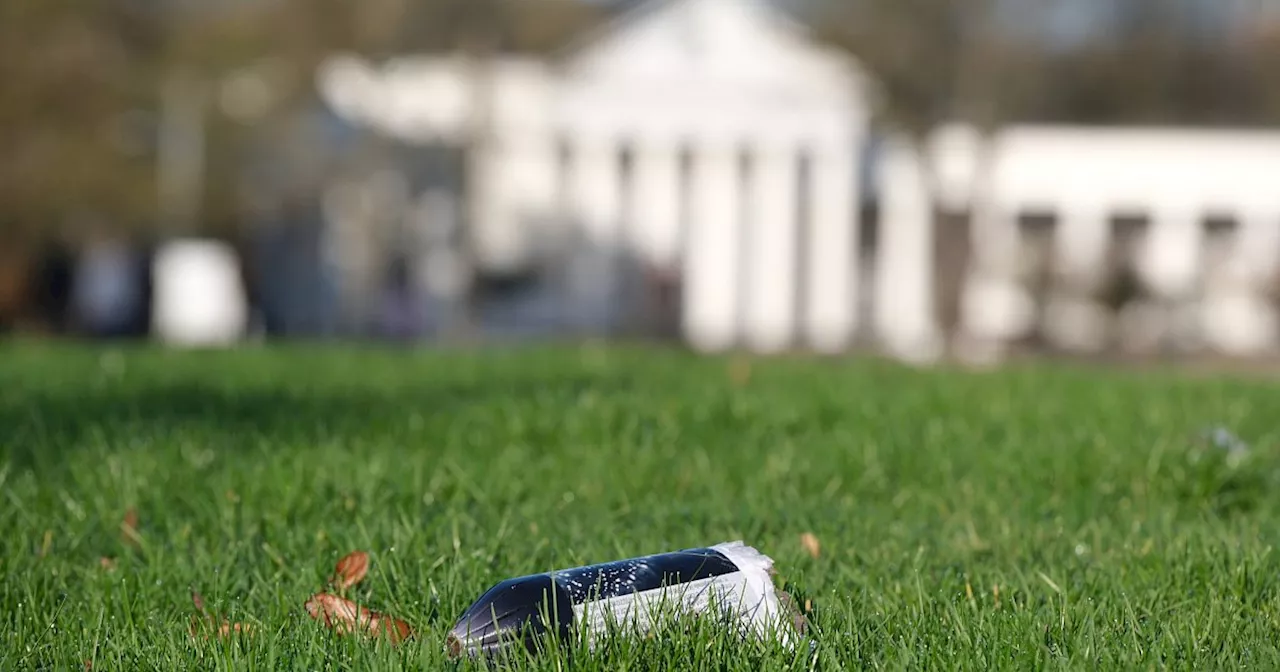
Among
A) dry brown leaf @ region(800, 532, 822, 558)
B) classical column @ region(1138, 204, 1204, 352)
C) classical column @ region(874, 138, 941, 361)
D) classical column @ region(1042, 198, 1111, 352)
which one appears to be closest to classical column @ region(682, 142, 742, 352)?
classical column @ region(874, 138, 941, 361)

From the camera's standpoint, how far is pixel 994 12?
4150 centimetres

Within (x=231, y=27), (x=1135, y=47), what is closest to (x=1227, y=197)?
(x=1135, y=47)

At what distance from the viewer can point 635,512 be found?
473 cm

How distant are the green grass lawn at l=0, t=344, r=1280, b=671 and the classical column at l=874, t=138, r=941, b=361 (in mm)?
46892

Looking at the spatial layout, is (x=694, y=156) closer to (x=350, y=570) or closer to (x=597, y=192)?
(x=597, y=192)

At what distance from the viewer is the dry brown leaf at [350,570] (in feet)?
12.0

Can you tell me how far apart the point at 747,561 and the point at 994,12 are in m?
40.3

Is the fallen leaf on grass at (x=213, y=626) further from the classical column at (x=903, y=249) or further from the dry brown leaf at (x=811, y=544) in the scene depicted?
the classical column at (x=903, y=249)

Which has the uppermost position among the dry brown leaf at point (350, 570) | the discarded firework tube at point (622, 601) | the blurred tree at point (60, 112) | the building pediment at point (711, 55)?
the building pediment at point (711, 55)

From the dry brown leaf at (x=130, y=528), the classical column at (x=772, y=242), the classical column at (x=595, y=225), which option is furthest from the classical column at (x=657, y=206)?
the dry brown leaf at (x=130, y=528)

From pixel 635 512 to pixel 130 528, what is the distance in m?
1.41

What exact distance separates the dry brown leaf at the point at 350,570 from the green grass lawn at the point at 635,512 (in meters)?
0.03

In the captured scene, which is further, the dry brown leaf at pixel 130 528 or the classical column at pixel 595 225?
the classical column at pixel 595 225

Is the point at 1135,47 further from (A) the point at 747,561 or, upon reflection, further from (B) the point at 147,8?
(A) the point at 747,561
